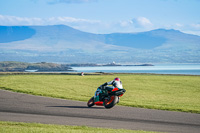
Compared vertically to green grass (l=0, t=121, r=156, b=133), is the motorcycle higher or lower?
higher

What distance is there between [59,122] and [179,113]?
6.46m

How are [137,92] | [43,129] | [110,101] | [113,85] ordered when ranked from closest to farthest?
[43,129] < [113,85] < [110,101] < [137,92]

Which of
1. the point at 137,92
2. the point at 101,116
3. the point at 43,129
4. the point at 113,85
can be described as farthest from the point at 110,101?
the point at 137,92

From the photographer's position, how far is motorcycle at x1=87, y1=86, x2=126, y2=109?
19219 mm

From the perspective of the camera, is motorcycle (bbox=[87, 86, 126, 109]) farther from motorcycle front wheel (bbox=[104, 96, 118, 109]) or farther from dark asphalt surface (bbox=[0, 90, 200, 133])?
dark asphalt surface (bbox=[0, 90, 200, 133])

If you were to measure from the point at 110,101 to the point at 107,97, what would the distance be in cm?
37

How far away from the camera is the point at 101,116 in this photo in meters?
17.5

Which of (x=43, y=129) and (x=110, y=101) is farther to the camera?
(x=110, y=101)

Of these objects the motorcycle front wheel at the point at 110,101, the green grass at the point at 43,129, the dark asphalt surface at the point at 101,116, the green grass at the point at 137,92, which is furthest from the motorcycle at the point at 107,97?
the green grass at the point at 43,129

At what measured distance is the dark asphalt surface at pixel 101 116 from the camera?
15127 millimetres

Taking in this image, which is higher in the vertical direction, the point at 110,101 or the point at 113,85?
the point at 113,85

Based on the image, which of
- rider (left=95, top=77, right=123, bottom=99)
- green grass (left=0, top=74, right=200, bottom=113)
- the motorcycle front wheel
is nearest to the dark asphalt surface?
the motorcycle front wheel

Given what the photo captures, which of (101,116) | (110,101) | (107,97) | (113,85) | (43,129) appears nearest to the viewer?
(43,129)

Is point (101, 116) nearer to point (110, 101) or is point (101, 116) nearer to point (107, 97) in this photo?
point (110, 101)
